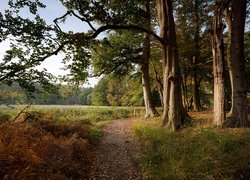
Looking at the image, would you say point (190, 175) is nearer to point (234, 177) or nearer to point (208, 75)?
point (234, 177)

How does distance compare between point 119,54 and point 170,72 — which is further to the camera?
point 119,54

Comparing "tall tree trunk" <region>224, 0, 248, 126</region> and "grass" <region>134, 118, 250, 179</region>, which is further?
"tall tree trunk" <region>224, 0, 248, 126</region>

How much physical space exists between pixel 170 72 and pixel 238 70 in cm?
330

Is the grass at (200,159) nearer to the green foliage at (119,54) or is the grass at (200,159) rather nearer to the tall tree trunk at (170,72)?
the tall tree trunk at (170,72)

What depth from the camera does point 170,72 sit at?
1218 cm

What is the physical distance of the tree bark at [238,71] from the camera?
34.4 feet

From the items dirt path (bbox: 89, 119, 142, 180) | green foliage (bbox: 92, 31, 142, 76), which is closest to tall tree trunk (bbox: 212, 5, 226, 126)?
dirt path (bbox: 89, 119, 142, 180)

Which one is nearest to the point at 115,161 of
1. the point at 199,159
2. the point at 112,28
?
the point at 199,159

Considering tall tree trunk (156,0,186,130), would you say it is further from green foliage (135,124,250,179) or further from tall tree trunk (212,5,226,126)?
green foliage (135,124,250,179)

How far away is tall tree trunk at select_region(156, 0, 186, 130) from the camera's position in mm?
11914

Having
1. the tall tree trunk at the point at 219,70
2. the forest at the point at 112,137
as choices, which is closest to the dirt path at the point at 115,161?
the forest at the point at 112,137

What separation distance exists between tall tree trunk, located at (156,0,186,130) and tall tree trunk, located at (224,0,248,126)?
2.67m

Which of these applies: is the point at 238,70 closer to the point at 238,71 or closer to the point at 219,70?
the point at 238,71

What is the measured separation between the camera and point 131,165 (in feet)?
22.4
